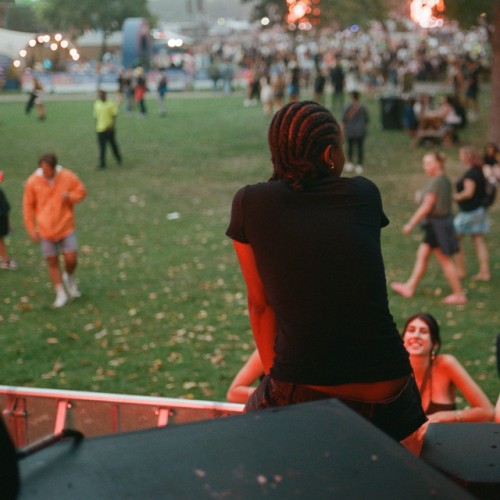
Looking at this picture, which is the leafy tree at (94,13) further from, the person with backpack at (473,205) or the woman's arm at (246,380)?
the woman's arm at (246,380)

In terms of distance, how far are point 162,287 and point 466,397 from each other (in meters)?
5.63

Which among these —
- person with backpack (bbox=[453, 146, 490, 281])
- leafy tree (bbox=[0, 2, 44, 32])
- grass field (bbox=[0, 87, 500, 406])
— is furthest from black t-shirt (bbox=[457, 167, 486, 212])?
leafy tree (bbox=[0, 2, 44, 32])

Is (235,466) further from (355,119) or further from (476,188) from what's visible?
(355,119)

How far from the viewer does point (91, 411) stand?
3955 millimetres

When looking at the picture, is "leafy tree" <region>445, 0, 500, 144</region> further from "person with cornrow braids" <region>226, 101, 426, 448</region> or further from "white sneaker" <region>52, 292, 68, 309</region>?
"person with cornrow braids" <region>226, 101, 426, 448</region>

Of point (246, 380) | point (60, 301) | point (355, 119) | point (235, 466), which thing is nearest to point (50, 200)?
point (60, 301)

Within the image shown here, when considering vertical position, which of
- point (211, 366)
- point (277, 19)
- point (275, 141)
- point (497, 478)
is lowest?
point (211, 366)

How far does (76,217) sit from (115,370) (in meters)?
7.49

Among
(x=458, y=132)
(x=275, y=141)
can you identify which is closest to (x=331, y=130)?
(x=275, y=141)

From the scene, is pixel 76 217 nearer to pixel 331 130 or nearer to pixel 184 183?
pixel 184 183

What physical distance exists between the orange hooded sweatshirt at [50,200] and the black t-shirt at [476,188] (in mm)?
4602

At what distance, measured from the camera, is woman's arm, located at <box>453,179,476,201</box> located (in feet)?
32.9

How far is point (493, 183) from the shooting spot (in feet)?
35.7

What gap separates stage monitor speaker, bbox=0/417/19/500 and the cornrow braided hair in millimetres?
1169
